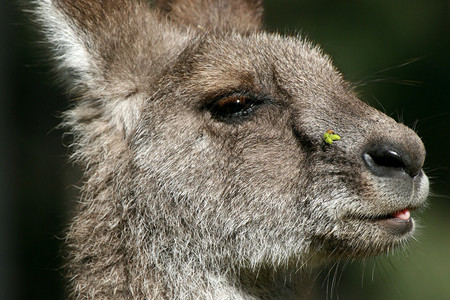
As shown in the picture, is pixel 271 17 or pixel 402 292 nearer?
pixel 402 292

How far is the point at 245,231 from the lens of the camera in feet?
13.7

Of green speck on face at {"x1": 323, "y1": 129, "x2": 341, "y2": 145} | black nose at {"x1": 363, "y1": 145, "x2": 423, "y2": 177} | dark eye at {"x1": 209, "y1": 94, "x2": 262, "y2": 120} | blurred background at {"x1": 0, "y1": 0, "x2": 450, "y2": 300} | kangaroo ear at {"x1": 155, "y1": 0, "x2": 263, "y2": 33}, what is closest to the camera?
black nose at {"x1": 363, "y1": 145, "x2": 423, "y2": 177}

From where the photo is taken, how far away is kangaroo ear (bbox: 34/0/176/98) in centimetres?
442

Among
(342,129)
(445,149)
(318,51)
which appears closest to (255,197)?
(342,129)

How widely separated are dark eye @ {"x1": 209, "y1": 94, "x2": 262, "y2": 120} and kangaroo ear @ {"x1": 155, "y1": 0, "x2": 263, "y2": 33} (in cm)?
135

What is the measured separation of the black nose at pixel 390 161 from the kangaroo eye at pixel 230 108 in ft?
2.75

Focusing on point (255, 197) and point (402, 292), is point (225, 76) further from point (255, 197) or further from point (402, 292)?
point (402, 292)

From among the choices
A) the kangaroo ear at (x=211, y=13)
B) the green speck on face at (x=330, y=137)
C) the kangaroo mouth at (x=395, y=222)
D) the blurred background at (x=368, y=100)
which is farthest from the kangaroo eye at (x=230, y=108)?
the blurred background at (x=368, y=100)

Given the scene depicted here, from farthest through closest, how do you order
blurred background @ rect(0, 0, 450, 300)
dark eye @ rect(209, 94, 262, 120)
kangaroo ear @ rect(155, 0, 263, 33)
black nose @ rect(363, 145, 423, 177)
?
blurred background @ rect(0, 0, 450, 300) < kangaroo ear @ rect(155, 0, 263, 33) < dark eye @ rect(209, 94, 262, 120) < black nose @ rect(363, 145, 423, 177)

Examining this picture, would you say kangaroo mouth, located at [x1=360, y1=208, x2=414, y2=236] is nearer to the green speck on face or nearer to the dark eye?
the green speck on face

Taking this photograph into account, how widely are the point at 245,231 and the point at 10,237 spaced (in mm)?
6205

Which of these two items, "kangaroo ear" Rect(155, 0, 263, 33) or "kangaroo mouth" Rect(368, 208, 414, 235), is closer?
"kangaroo mouth" Rect(368, 208, 414, 235)

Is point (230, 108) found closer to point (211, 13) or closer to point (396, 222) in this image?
point (396, 222)

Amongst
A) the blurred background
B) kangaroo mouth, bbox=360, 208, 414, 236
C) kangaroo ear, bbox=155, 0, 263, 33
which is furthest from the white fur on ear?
the blurred background
